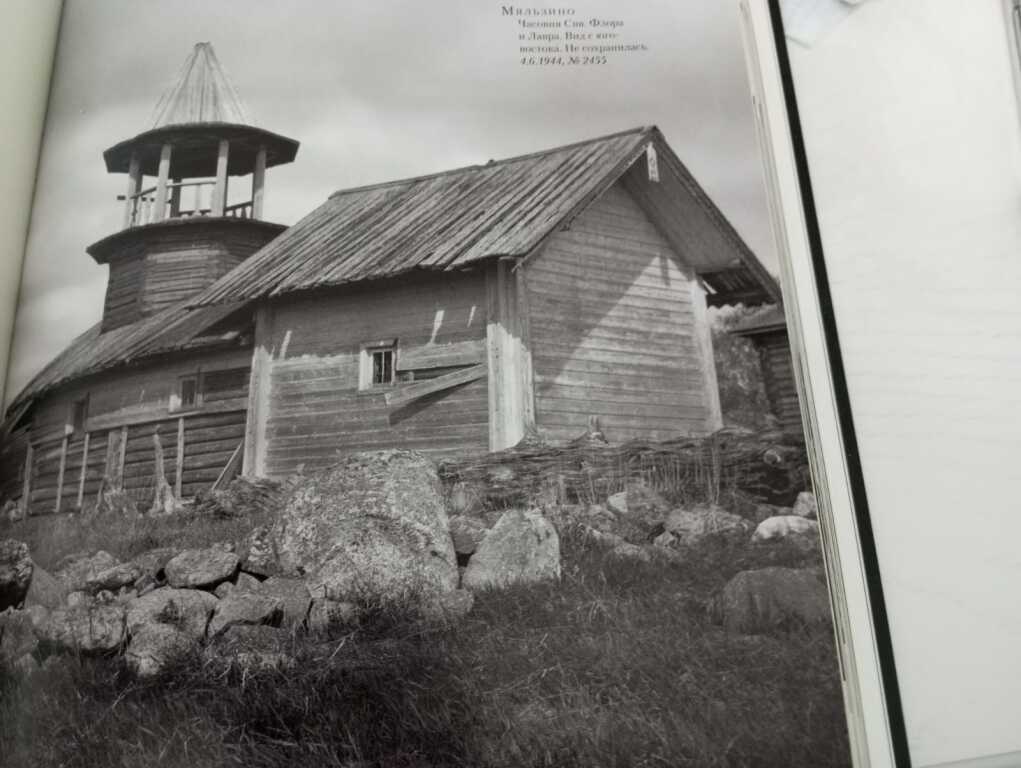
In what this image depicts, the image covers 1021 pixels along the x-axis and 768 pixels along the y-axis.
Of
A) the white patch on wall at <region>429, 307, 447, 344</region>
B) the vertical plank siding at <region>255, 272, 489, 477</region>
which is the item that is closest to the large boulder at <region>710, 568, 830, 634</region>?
the vertical plank siding at <region>255, 272, 489, 477</region>

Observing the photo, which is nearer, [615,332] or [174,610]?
[174,610]

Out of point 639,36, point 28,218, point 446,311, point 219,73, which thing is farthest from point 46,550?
point 639,36

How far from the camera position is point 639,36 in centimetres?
223

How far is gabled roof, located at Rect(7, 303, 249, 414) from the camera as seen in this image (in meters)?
1.88

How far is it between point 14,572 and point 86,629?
0.78 feet

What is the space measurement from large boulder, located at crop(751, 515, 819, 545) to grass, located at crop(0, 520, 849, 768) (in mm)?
212

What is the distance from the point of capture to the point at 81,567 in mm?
1716

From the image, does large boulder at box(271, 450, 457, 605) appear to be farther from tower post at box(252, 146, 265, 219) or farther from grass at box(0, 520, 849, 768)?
tower post at box(252, 146, 265, 219)

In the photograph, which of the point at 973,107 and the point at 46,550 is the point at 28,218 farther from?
the point at 973,107

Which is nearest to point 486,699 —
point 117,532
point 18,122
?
point 117,532

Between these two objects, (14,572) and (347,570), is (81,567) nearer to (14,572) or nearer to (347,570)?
(14,572)

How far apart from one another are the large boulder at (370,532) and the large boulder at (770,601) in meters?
0.64

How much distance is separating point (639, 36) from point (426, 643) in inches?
70.4

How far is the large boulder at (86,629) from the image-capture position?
161cm
